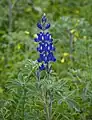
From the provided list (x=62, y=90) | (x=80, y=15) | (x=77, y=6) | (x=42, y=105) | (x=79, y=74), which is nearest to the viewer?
(x=62, y=90)

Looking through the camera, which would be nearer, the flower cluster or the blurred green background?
the flower cluster

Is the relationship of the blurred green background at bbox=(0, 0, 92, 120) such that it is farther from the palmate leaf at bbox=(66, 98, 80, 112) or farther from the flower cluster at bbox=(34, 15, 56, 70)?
the flower cluster at bbox=(34, 15, 56, 70)

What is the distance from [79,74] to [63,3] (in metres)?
2.56

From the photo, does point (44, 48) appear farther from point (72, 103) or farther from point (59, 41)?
point (59, 41)

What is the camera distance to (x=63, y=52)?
16.0 feet

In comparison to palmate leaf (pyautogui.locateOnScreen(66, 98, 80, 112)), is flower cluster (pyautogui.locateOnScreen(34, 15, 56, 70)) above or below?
above

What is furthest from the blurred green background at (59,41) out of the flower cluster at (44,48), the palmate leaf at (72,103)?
the flower cluster at (44,48)

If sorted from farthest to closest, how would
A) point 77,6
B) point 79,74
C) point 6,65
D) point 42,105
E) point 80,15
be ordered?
point 77,6 → point 80,15 → point 6,65 → point 79,74 → point 42,105

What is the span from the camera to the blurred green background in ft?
12.3

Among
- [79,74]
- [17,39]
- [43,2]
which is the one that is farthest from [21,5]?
[79,74]

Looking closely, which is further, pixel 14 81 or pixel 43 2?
pixel 43 2

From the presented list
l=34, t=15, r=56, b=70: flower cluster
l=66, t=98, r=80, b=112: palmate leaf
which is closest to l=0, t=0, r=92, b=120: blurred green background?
l=66, t=98, r=80, b=112: palmate leaf

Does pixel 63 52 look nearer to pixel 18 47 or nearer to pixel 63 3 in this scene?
pixel 18 47

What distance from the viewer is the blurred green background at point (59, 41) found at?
3.75 m
